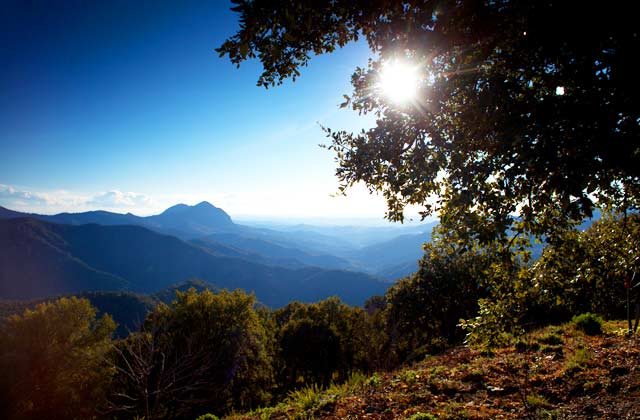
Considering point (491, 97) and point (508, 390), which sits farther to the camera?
point (508, 390)

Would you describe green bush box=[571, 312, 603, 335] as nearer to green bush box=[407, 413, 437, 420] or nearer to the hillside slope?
the hillside slope

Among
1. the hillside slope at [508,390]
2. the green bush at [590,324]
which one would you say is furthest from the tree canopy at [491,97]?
the green bush at [590,324]

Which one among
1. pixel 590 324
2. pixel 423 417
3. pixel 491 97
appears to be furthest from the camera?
pixel 590 324

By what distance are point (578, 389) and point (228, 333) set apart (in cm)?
2577

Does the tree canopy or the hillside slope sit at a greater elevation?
the tree canopy

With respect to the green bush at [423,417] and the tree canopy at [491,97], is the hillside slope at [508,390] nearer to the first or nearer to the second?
the green bush at [423,417]

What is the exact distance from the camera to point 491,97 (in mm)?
4047

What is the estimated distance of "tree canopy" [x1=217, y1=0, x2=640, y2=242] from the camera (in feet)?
11.6

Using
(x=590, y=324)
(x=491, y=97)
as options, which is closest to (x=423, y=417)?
(x=491, y=97)

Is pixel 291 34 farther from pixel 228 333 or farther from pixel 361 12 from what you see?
pixel 228 333

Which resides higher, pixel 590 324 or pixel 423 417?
pixel 590 324

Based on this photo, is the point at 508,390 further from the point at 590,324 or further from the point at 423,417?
the point at 590,324

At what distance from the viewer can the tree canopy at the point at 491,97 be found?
3.54m

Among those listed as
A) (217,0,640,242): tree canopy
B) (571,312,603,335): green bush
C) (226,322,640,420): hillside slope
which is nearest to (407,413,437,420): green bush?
(226,322,640,420): hillside slope
